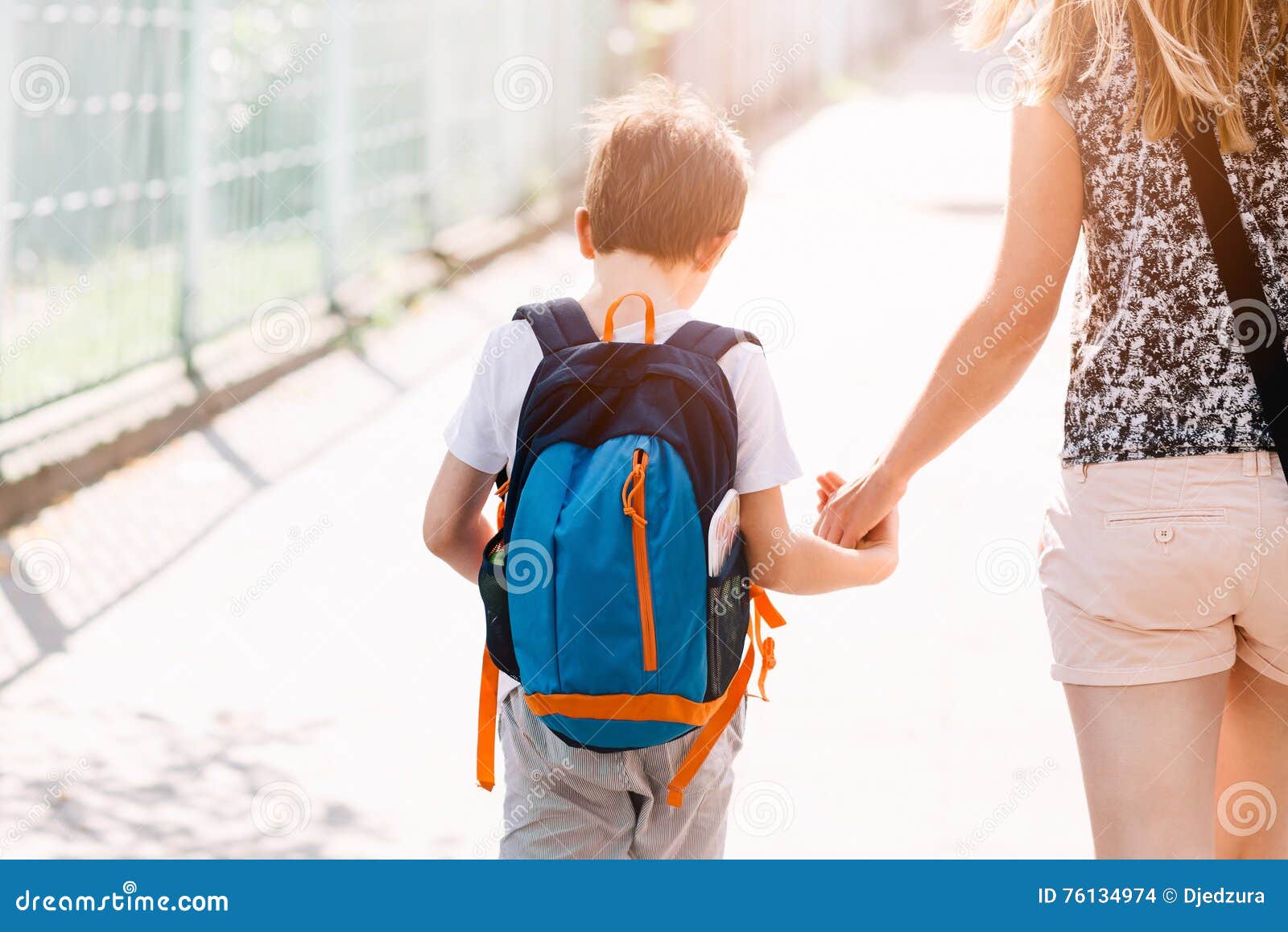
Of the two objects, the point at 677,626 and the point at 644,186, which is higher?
the point at 644,186

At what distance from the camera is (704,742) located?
2.28 m

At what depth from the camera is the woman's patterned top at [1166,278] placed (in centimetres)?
197

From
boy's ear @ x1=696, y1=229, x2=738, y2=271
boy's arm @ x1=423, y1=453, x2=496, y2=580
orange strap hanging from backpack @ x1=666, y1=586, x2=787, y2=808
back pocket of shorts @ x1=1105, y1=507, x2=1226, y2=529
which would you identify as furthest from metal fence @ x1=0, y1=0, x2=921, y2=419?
back pocket of shorts @ x1=1105, y1=507, x2=1226, y2=529

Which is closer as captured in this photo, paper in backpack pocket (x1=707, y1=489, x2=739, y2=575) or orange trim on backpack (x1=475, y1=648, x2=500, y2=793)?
paper in backpack pocket (x1=707, y1=489, x2=739, y2=575)

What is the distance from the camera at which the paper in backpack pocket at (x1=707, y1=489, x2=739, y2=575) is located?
214cm

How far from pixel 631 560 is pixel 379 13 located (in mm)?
8781

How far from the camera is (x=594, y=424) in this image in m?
2.14

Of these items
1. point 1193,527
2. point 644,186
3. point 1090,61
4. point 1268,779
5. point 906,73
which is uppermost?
point 1090,61

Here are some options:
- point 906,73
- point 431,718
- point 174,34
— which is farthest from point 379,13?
point 906,73

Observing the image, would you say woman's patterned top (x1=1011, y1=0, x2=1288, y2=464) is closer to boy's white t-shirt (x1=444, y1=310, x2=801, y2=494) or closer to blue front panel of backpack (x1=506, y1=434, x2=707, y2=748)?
boy's white t-shirt (x1=444, y1=310, x2=801, y2=494)

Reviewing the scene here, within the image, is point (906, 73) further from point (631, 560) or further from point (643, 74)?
point (631, 560)

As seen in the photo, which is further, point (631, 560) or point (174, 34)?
point (174, 34)

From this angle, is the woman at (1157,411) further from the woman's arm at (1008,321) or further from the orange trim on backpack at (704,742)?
the orange trim on backpack at (704,742)

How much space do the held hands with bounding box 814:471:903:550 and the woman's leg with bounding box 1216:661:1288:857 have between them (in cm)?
62
